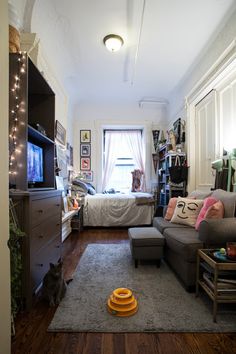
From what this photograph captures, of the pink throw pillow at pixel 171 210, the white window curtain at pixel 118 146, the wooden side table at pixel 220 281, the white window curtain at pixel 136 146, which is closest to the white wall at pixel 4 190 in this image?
the wooden side table at pixel 220 281

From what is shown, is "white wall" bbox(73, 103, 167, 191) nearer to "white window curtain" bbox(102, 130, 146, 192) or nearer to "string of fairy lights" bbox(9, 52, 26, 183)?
"white window curtain" bbox(102, 130, 146, 192)

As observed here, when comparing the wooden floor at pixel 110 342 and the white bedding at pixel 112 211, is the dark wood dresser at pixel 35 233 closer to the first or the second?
the wooden floor at pixel 110 342

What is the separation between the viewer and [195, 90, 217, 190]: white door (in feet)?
10.7

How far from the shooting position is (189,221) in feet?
8.23

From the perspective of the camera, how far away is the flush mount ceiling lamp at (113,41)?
2881 mm

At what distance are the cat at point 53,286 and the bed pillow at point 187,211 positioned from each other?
1.57 m

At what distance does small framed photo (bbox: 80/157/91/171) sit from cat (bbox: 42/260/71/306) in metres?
4.15

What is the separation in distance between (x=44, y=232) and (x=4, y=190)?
125 cm

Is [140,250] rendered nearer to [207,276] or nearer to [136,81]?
[207,276]

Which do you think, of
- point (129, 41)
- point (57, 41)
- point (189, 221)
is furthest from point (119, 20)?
point (189, 221)

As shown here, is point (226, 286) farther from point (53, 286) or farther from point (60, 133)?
point (60, 133)

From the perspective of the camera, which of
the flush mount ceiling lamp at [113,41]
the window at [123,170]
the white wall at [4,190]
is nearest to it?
the white wall at [4,190]

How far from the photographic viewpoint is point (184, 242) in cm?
184

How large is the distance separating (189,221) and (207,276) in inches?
37.7
